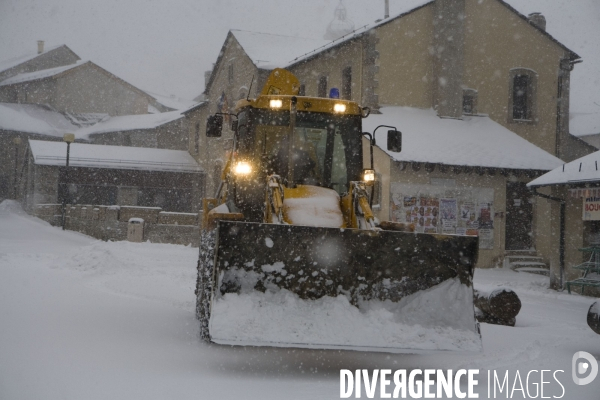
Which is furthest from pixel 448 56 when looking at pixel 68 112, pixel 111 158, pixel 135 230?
pixel 68 112

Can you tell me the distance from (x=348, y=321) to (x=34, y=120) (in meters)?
45.1

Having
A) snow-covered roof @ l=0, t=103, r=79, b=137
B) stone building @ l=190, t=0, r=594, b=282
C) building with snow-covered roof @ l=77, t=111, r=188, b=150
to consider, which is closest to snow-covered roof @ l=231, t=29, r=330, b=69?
stone building @ l=190, t=0, r=594, b=282

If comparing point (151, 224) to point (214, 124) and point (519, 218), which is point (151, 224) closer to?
point (519, 218)

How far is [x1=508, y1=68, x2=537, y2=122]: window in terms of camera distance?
75.2 ft

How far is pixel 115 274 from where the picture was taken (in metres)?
12.6

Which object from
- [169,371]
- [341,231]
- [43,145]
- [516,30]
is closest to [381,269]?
[341,231]

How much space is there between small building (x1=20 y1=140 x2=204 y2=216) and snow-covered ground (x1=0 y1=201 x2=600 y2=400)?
23.4m

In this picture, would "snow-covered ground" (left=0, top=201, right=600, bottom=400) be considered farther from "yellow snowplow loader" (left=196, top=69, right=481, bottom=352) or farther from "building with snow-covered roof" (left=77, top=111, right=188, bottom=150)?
"building with snow-covered roof" (left=77, top=111, right=188, bottom=150)

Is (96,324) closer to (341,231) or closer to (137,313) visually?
(137,313)

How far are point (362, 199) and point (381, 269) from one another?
118 centimetres

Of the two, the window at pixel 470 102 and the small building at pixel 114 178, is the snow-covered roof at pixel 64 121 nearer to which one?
the small building at pixel 114 178

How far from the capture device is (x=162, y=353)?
6.12m

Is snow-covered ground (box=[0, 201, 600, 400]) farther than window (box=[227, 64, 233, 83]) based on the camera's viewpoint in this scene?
No

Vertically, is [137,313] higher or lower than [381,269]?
lower
